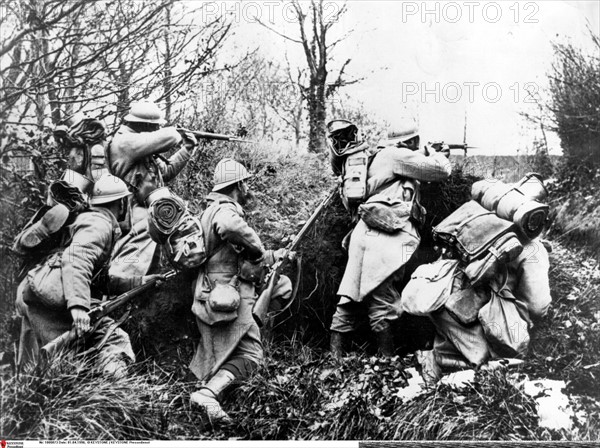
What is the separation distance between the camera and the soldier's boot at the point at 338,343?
754cm

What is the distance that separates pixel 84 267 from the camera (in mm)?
7059

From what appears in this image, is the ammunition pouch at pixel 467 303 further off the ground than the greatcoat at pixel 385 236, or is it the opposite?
the greatcoat at pixel 385 236

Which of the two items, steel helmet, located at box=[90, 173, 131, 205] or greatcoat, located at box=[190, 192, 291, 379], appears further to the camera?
steel helmet, located at box=[90, 173, 131, 205]

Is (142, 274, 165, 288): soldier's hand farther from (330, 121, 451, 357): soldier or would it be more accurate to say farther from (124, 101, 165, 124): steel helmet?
(330, 121, 451, 357): soldier

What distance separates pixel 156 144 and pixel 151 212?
2.55ft

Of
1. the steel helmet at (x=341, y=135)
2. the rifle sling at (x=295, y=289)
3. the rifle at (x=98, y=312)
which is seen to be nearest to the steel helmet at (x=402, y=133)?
the steel helmet at (x=341, y=135)

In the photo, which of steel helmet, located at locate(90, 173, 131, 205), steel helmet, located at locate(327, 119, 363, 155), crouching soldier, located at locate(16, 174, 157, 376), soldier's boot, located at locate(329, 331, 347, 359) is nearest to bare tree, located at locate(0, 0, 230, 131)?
steel helmet, located at locate(90, 173, 131, 205)

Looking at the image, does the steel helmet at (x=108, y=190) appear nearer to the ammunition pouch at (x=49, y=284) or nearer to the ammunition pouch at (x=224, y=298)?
the ammunition pouch at (x=49, y=284)

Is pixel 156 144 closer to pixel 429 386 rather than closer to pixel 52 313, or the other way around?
pixel 52 313

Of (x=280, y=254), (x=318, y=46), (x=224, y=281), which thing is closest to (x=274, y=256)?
(x=280, y=254)

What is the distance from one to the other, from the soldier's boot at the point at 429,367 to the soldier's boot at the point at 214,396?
1.56m

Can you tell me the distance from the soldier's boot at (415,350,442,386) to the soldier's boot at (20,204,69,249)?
316cm

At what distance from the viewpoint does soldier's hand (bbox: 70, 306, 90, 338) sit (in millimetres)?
6945

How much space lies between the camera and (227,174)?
7426mm
